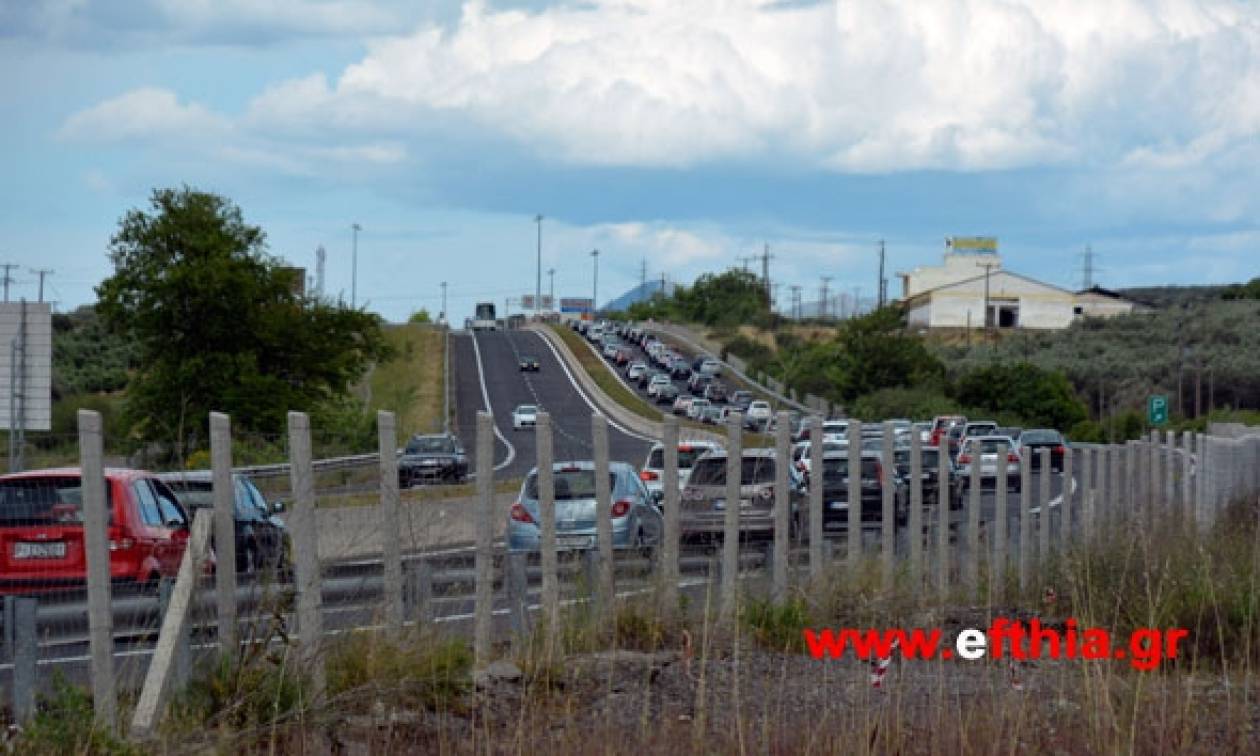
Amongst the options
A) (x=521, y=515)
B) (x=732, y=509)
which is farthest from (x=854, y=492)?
(x=521, y=515)

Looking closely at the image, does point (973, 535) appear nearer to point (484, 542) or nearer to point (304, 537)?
point (484, 542)

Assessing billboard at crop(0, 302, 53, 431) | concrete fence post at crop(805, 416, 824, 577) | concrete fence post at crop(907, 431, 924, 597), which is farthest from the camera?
billboard at crop(0, 302, 53, 431)

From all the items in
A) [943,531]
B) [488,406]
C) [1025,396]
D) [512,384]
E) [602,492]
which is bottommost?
[943,531]

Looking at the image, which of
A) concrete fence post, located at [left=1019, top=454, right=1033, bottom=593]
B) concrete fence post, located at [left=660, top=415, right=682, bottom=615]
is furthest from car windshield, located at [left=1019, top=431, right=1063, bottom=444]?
concrete fence post, located at [left=660, top=415, right=682, bottom=615]

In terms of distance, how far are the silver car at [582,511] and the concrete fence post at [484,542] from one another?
3399 mm

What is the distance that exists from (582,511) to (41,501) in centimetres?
522

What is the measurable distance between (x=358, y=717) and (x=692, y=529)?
19.1 feet

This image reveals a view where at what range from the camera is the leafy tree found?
78.6 meters

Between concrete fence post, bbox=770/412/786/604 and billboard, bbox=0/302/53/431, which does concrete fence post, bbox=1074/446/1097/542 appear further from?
billboard, bbox=0/302/53/431

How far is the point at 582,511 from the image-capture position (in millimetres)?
16016

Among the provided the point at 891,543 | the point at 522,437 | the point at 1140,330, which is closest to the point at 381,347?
the point at 522,437

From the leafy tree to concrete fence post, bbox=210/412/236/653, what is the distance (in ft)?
231

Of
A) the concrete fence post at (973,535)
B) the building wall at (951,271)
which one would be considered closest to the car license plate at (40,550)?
the concrete fence post at (973,535)

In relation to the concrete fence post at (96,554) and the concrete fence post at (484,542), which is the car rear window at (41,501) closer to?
the concrete fence post at (484,542)
